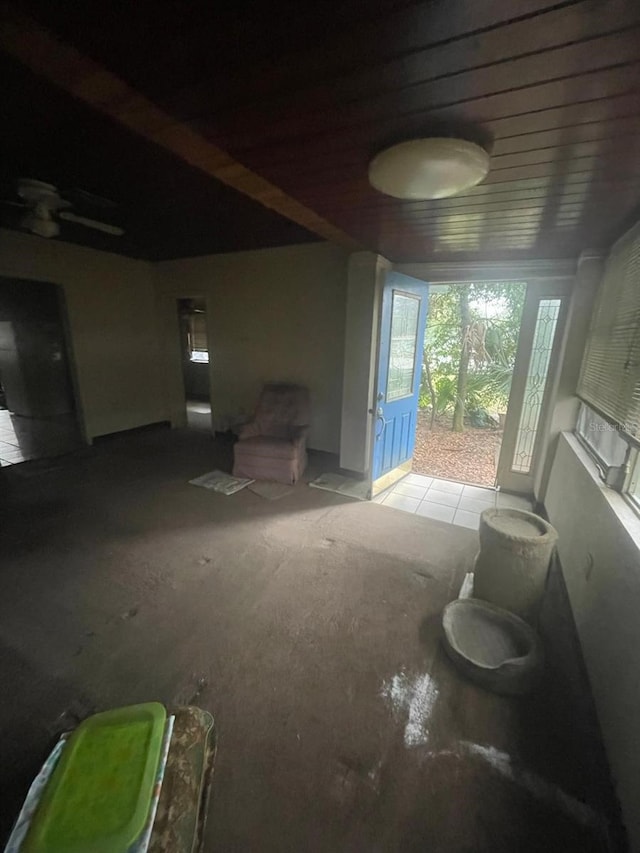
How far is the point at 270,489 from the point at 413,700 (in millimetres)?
2161

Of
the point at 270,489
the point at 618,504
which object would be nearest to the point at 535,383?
the point at 618,504

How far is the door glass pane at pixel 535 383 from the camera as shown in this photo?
9.82 ft

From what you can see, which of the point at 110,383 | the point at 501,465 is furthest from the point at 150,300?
the point at 501,465

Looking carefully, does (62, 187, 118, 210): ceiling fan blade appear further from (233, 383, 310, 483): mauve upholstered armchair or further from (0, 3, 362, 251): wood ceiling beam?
(233, 383, 310, 483): mauve upholstered armchair

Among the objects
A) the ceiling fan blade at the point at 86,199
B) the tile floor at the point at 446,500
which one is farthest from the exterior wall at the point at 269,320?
the ceiling fan blade at the point at 86,199

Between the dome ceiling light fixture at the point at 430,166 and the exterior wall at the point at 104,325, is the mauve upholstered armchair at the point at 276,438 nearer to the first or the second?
the exterior wall at the point at 104,325

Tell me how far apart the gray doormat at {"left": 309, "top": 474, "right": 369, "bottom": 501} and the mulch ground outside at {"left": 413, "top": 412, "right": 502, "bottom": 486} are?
90cm

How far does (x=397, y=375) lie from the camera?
11.0 feet

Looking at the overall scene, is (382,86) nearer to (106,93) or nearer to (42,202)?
(106,93)

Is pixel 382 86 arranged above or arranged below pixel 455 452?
above

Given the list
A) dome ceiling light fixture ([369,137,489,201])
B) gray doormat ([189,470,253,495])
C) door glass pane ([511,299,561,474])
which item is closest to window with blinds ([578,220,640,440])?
door glass pane ([511,299,561,474])

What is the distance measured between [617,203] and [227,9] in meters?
1.95

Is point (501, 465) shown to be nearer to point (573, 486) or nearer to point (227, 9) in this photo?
point (573, 486)

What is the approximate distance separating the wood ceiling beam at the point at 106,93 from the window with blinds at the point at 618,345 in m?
1.92
